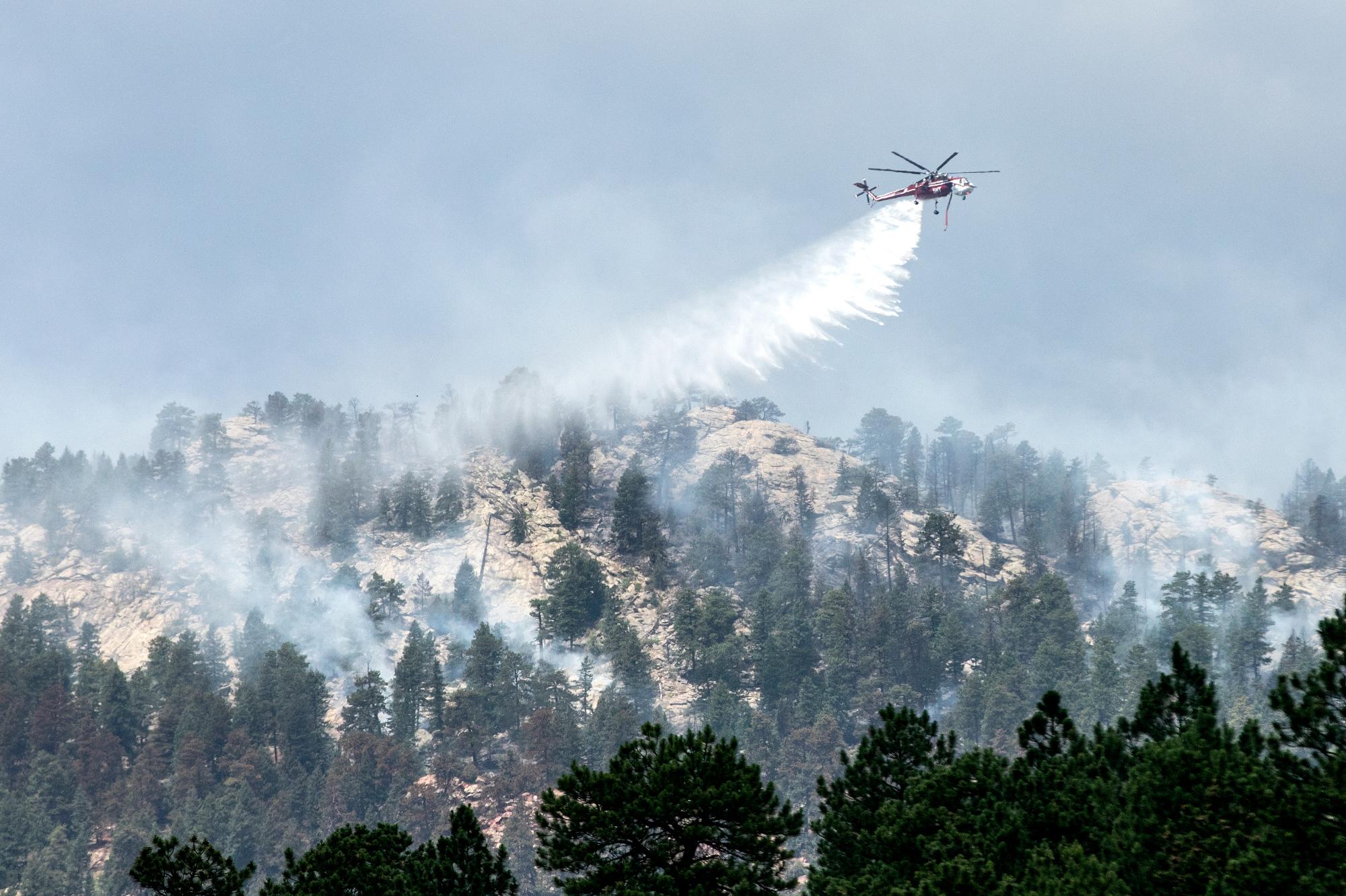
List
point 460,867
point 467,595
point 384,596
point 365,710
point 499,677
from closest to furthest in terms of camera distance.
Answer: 1. point 460,867
2. point 365,710
3. point 499,677
4. point 384,596
5. point 467,595

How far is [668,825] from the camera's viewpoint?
45.7 meters

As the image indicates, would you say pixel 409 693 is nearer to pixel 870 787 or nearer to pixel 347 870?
pixel 870 787

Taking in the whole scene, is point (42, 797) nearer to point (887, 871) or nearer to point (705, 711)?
point (705, 711)

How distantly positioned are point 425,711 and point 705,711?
107 feet

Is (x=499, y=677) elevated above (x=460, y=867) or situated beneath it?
elevated above

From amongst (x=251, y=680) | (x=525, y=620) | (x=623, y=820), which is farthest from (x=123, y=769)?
(x=623, y=820)

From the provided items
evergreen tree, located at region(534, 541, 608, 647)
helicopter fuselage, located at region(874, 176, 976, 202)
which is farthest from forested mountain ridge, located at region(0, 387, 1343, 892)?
helicopter fuselage, located at region(874, 176, 976, 202)

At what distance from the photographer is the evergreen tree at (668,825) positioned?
44.8m

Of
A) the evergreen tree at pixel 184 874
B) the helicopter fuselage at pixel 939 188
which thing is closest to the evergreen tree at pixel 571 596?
the helicopter fuselage at pixel 939 188

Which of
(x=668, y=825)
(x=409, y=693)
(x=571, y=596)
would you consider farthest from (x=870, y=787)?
(x=571, y=596)

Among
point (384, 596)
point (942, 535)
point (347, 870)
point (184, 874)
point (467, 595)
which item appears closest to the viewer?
point (184, 874)

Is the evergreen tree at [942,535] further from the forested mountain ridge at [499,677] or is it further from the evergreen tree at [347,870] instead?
the evergreen tree at [347,870]

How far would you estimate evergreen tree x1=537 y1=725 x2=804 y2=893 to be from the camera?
44781mm

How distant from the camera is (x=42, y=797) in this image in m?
151
